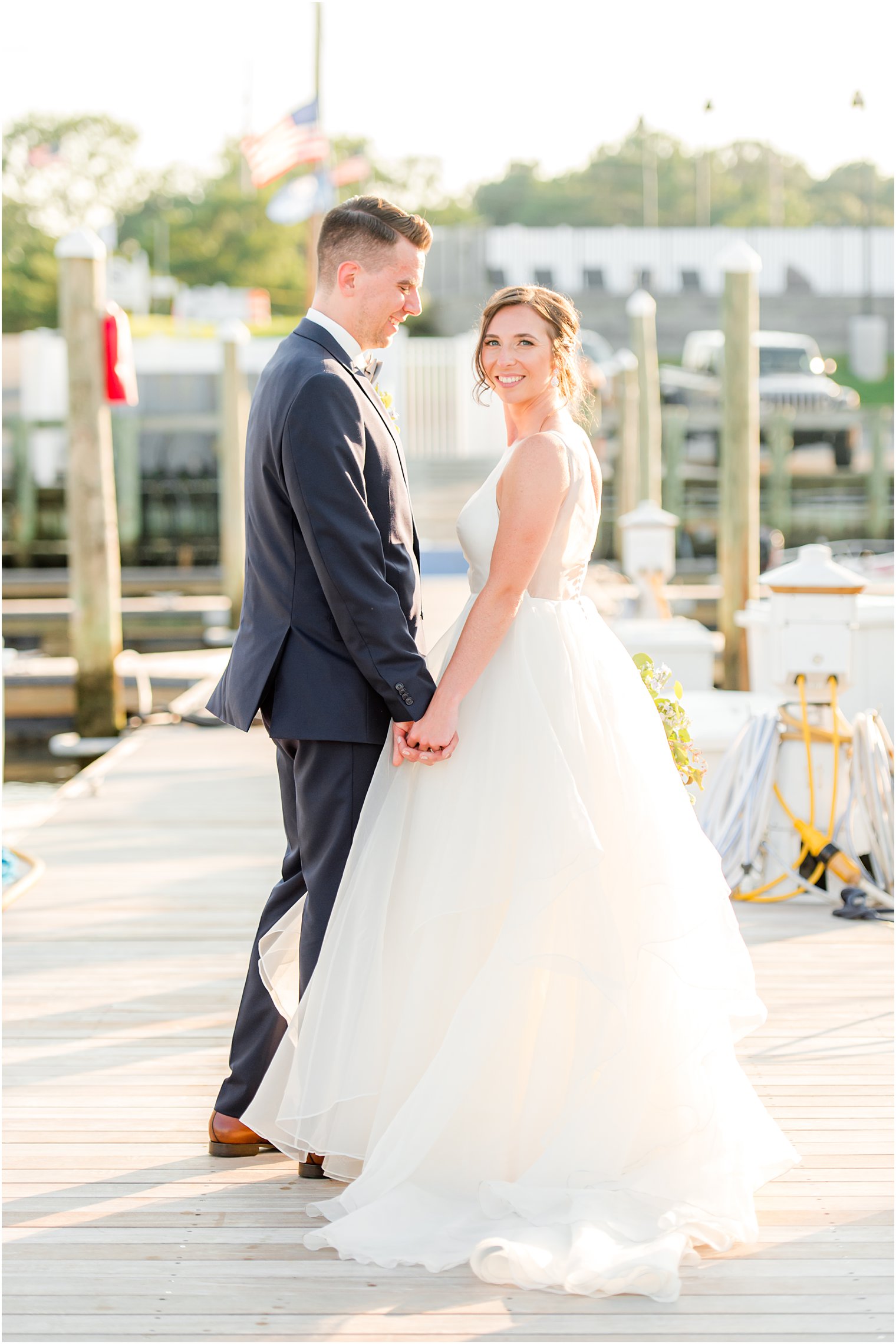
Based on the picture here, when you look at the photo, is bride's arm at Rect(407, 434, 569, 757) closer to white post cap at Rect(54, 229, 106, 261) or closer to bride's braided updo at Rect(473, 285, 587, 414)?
bride's braided updo at Rect(473, 285, 587, 414)

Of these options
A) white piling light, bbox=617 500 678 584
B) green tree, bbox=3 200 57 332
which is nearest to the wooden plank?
white piling light, bbox=617 500 678 584

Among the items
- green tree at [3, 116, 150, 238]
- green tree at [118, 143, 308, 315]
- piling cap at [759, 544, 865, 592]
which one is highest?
green tree at [3, 116, 150, 238]

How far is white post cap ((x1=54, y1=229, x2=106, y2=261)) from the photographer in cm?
961

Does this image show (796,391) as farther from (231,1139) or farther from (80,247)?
(231,1139)

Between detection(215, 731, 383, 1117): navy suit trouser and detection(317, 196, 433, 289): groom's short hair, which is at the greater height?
detection(317, 196, 433, 289): groom's short hair

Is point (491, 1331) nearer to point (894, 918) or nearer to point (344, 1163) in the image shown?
point (344, 1163)

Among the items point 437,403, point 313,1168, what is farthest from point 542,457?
point 437,403

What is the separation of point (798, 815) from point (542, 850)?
256 centimetres

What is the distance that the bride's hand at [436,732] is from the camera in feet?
8.43

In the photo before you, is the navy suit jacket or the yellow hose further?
the yellow hose

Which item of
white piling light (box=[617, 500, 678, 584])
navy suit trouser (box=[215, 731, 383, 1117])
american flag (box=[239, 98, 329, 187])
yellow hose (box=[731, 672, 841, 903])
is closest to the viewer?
navy suit trouser (box=[215, 731, 383, 1117])

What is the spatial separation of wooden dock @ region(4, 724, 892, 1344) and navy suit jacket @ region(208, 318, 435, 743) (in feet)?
2.95

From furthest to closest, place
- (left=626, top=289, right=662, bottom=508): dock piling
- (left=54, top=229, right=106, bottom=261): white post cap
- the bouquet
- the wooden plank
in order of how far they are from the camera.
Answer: (left=626, top=289, right=662, bottom=508): dock piling → (left=54, top=229, right=106, bottom=261): white post cap → the bouquet → the wooden plank

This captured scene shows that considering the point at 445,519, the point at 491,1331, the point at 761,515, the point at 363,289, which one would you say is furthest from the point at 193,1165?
the point at 761,515
